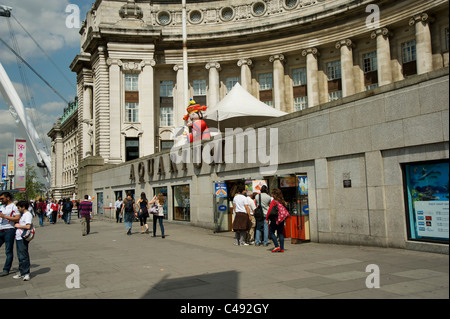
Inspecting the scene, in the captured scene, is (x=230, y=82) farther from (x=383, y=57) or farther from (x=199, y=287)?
(x=199, y=287)

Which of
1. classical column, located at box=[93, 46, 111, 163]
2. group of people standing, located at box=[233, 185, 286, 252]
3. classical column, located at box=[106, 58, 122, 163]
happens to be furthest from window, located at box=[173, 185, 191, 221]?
classical column, located at box=[93, 46, 111, 163]

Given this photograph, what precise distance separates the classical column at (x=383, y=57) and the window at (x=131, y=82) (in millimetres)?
26296

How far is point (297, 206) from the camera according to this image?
46.8 ft

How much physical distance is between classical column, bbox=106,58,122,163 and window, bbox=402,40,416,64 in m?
30.0

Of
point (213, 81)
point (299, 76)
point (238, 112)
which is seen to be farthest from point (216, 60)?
point (238, 112)

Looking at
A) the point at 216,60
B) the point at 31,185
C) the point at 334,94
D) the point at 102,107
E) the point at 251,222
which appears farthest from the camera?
the point at 31,185

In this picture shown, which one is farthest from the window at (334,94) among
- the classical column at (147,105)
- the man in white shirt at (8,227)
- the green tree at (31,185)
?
the green tree at (31,185)

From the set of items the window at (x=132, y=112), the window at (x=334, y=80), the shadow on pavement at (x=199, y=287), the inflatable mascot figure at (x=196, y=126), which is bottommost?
the shadow on pavement at (x=199, y=287)

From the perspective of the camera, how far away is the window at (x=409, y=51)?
1532 inches

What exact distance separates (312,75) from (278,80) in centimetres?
387

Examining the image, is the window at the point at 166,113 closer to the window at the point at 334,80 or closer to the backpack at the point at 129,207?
the window at the point at 334,80

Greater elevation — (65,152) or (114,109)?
(65,152)

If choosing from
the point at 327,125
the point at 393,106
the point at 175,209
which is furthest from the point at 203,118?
the point at 393,106
